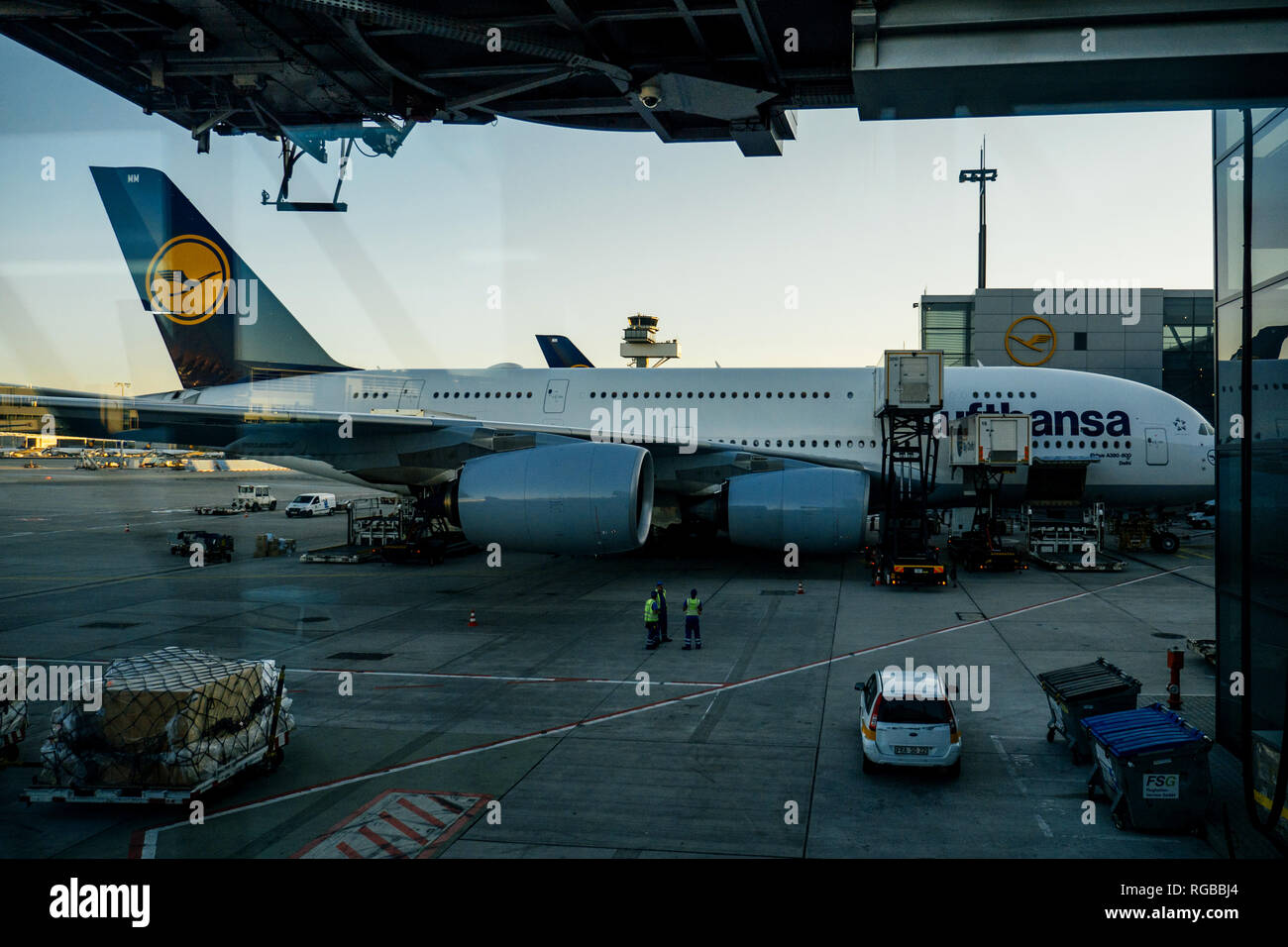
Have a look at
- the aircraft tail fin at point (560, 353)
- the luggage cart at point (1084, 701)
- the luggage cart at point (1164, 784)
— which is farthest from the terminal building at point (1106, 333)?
the luggage cart at point (1164, 784)

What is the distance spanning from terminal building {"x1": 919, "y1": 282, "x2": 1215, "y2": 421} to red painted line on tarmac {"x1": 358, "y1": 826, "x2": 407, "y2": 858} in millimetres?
43270

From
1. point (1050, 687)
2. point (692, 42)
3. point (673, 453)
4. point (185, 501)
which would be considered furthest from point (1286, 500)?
point (185, 501)

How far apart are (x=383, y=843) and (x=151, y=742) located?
2.92m

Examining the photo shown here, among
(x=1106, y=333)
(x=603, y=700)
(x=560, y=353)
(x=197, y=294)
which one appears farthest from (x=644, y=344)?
(x=603, y=700)

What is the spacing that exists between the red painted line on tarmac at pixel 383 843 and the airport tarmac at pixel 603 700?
2 centimetres

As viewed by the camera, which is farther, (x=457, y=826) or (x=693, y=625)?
(x=693, y=625)

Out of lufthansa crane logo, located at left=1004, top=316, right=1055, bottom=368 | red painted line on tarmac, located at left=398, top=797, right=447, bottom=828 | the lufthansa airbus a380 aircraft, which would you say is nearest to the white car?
red painted line on tarmac, located at left=398, top=797, right=447, bottom=828

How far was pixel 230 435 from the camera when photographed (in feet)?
59.9

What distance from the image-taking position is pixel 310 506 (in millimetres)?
44562

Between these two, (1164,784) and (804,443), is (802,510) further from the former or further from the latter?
(1164,784)

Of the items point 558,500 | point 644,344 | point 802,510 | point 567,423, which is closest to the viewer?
point 558,500

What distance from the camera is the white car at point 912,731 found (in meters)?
8.88

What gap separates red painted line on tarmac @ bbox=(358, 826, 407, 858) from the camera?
7.12 m
